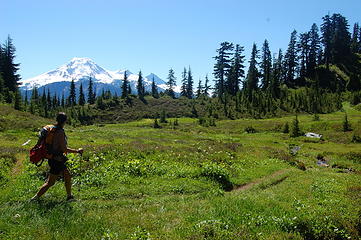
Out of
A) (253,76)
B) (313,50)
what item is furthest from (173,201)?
(313,50)

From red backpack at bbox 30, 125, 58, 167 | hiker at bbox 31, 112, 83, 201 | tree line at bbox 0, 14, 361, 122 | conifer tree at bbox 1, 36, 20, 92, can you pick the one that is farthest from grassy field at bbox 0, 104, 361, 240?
conifer tree at bbox 1, 36, 20, 92

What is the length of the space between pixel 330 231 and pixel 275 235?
7.25ft

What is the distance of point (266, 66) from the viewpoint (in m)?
112

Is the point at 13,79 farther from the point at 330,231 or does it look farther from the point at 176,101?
the point at 330,231

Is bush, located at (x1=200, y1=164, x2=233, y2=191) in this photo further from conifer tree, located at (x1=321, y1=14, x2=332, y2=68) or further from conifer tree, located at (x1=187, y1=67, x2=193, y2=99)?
conifer tree, located at (x1=187, y1=67, x2=193, y2=99)

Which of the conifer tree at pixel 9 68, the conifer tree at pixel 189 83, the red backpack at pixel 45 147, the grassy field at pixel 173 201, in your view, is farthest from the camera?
the conifer tree at pixel 189 83

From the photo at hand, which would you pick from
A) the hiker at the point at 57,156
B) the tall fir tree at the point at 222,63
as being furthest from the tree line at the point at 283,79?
the hiker at the point at 57,156

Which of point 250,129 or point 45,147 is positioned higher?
point 45,147

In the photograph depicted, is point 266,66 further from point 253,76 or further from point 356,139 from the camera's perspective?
point 356,139

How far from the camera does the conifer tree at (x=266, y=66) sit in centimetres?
10550

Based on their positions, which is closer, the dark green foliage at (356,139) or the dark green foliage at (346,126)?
the dark green foliage at (356,139)

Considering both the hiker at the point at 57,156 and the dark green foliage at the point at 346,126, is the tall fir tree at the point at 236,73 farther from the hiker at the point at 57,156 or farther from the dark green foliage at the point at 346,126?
the hiker at the point at 57,156

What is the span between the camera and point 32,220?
8781 millimetres

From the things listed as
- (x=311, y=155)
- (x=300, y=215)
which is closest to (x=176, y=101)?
(x=311, y=155)
